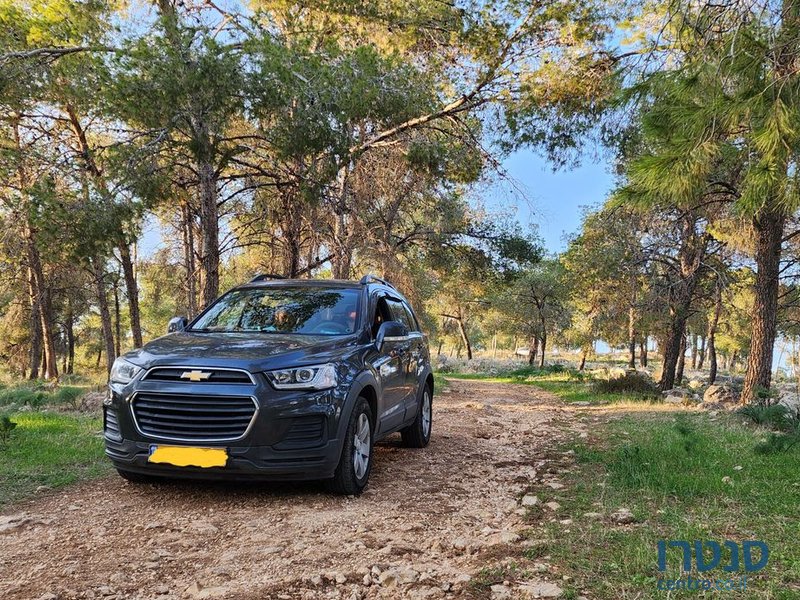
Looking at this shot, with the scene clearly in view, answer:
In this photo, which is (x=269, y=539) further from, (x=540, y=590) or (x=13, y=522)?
(x=13, y=522)

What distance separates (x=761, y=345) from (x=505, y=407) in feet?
16.9

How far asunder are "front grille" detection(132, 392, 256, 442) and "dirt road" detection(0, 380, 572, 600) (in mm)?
579

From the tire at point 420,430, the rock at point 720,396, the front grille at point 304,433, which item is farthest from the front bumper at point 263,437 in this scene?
the rock at point 720,396

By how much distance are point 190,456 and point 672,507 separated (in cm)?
362

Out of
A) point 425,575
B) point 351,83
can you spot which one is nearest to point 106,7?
point 351,83

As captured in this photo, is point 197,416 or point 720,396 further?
point 720,396

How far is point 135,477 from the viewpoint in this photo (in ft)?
15.8

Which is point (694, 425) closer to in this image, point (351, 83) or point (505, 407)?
point (505, 407)

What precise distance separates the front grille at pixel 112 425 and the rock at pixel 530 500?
3309 millimetres

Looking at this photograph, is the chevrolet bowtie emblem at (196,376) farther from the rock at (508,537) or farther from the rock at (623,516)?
the rock at (623,516)

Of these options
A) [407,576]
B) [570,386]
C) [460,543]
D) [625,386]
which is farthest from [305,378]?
[570,386]

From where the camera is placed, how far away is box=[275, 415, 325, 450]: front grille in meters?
4.25

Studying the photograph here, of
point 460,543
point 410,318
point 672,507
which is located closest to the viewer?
point 460,543

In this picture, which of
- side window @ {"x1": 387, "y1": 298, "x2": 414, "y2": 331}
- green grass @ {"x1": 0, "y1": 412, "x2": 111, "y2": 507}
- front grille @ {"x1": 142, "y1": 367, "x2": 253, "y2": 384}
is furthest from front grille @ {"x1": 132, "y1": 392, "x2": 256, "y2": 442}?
side window @ {"x1": 387, "y1": 298, "x2": 414, "y2": 331}
